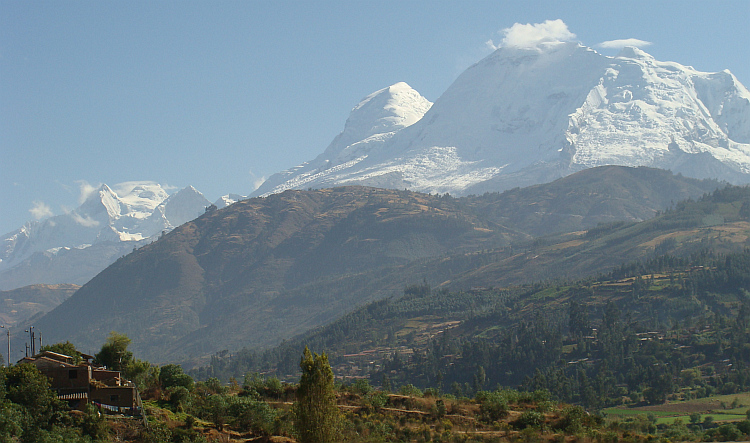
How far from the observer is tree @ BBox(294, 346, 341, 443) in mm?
57750

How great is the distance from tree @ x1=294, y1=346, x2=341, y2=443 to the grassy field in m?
65.0

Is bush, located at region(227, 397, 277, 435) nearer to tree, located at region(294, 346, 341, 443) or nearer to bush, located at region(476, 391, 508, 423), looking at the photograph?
tree, located at region(294, 346, 341, 443)

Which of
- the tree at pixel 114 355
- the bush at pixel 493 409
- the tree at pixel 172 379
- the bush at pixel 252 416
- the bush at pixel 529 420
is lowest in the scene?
the bush at pixel 529 420

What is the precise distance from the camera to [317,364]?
193ft

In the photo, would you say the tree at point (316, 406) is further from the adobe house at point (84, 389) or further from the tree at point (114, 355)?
the tree at point (114, 355)

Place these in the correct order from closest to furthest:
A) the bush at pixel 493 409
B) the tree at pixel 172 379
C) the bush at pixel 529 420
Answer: the bush at pixel 529 420, the bush at pixel 493 409, the tree at pixel 172 379

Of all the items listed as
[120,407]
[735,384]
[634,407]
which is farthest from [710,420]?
[120,407]

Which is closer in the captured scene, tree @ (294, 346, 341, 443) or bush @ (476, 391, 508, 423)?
tree @ (294, 346, 341, 443)

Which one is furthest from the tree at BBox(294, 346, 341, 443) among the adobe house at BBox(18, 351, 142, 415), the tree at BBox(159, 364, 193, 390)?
the tree at BBox(159, 364, 193, 390)

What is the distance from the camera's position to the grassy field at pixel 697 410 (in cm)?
11481

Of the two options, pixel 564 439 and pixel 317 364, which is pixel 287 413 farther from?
pixel 564 439

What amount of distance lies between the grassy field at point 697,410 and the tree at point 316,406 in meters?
65.0

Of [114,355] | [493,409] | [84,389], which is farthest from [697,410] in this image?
[84,389]

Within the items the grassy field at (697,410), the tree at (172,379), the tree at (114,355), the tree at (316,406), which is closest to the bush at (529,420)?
the tree at (316,406)
